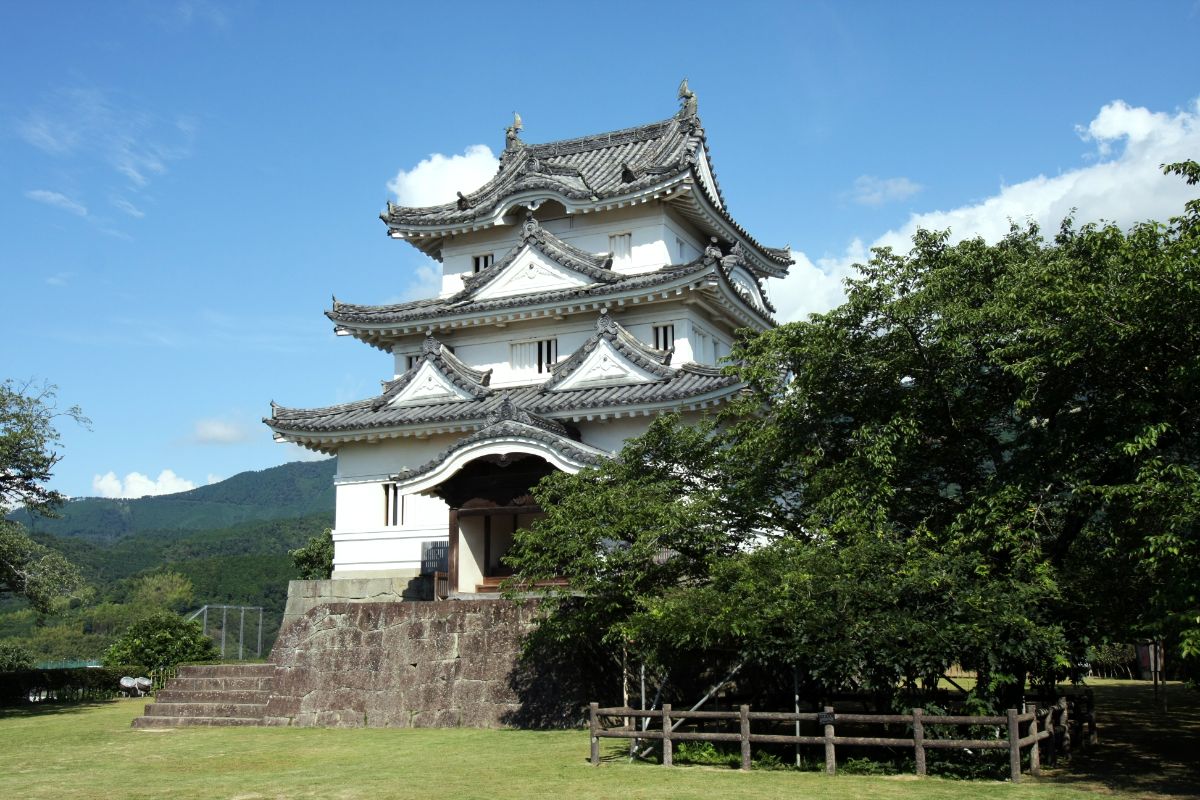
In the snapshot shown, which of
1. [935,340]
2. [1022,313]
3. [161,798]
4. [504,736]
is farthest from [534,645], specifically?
[1022,313]

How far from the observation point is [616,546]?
16953mm

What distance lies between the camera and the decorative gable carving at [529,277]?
28156 millimetres

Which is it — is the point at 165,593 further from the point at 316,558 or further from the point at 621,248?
the point at 621,248

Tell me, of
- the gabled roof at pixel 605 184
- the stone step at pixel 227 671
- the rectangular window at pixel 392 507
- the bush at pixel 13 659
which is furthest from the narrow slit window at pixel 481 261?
the bush at pixel 13 659

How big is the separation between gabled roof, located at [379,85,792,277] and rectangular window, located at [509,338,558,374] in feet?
12.4

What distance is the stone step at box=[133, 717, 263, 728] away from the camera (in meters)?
21.2

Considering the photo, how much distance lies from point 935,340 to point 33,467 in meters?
21.5

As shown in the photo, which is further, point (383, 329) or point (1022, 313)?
point (383, 329)

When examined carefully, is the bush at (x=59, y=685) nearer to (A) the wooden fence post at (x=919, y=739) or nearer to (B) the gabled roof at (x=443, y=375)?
(B) the gabled roof at (x=443, y=375)

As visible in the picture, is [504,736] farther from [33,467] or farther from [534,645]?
[33,467]

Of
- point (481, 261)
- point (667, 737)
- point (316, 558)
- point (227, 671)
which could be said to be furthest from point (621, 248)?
point (316, 558)

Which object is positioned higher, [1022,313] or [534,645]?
[1022,313]

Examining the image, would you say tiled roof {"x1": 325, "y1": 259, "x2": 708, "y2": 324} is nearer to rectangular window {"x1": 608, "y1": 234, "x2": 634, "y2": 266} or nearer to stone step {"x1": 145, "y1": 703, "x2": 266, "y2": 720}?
rectangular window {"x1": 608, "y1": 234, "x2": 634, "y2": 266}

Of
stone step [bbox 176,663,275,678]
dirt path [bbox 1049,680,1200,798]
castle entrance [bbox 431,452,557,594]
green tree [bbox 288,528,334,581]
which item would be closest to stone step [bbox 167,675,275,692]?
stone step [bbox 176,663,275,678]
